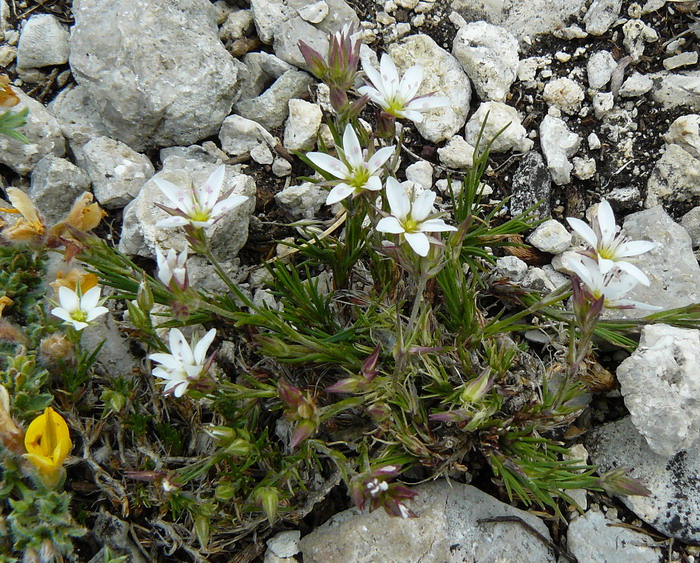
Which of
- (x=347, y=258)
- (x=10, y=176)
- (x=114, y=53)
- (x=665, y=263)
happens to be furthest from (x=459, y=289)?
(x=10, y=176)

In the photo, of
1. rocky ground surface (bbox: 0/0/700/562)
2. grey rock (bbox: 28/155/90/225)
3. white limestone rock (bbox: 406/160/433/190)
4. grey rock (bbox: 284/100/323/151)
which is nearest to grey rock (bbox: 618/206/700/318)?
rocky ground surface (bbox: 0/0/700/562)

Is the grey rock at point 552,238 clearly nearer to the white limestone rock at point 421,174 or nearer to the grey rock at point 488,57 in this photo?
the white limestone rock at point 421,174

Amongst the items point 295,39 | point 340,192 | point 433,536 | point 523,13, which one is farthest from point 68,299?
point 523,13

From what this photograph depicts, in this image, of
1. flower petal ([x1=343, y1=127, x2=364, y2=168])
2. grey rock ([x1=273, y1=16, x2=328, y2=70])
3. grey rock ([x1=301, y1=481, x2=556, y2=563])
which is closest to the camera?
flower petal ([x1=343, y1=127, x2=364, y2=168])

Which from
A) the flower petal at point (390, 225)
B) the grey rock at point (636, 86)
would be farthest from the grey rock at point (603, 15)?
the flower petal at point (390, 225)

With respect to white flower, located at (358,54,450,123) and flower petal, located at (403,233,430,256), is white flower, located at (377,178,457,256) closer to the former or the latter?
flower petal, located at (403,233,430,256)

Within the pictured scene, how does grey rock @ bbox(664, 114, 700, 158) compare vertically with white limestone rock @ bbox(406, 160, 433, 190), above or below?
above
